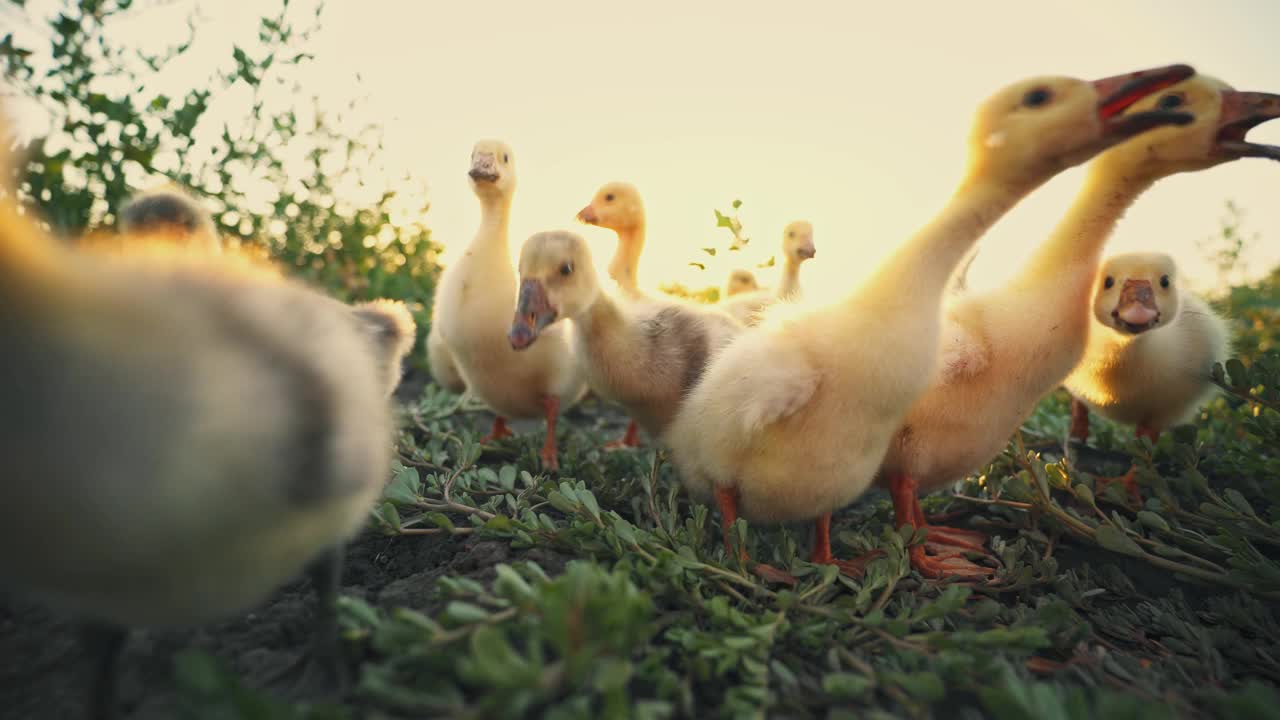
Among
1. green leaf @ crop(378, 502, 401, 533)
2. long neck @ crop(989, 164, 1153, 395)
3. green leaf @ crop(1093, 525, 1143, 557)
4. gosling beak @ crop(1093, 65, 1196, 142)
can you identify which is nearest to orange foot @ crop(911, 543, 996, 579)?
green leaf @ crop(1093, 525, 1143, 557)

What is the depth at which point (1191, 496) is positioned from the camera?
7.94 ft

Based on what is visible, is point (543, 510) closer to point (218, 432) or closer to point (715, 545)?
point (715, 545)

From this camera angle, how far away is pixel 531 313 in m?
2.53

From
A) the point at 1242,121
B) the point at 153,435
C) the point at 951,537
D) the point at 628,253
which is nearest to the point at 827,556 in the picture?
the point at 951,537

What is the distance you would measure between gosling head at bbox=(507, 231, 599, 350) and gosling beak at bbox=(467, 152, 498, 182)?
957 mm

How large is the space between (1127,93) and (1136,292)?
39.9 inches

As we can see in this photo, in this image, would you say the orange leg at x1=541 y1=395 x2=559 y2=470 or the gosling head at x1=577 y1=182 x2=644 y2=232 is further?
the gosling head at x1=577 y1=182 x2=644 y2=232

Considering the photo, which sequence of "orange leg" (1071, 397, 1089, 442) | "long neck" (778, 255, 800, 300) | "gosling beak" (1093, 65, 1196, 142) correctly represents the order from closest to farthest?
"gosling beak" (1093, 65, 1196, 142) < "orange leg" (1071, 397, 1089, 442) < "long neck" (778, 255, 800, 300)

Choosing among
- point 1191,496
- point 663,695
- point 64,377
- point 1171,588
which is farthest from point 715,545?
point 64,377

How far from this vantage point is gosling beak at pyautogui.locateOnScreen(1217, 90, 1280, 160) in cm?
232

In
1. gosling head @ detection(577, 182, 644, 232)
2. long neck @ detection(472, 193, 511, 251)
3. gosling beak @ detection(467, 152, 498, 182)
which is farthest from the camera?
gosling head @ detection(577, 182, 644, 232)

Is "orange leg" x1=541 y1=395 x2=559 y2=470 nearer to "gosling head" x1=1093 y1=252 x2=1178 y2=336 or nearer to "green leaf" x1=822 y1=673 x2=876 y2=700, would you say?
"green leaf" x1=822 y1=673 x2=876 y2=700

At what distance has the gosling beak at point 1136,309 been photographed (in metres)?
2.52

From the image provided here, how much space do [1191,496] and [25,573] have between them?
3.29 metres
